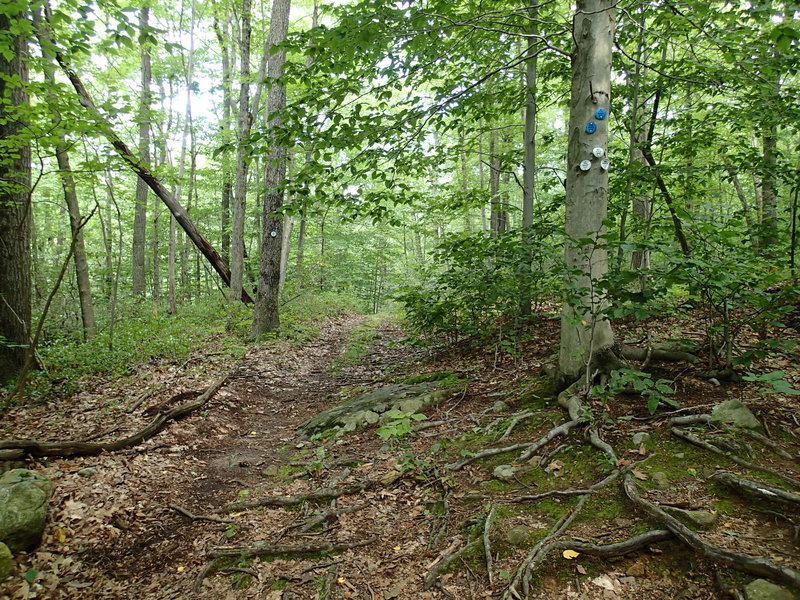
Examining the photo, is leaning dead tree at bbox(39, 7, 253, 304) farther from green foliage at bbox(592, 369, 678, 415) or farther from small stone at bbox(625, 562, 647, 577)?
small stone at bbox(625, 562, 647, 577)

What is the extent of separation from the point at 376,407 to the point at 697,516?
13.2 feet

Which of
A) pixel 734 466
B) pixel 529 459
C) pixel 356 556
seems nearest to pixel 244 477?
pixel 356 556

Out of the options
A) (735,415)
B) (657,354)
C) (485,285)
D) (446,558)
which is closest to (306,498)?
(446,558)

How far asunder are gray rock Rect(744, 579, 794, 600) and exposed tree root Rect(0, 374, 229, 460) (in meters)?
5.67

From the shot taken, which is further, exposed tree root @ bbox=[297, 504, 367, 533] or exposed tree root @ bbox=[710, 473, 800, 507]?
exposed tree root @ bbox=[297, 504, 367, 533]

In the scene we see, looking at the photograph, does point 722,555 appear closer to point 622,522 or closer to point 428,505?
point 622,522

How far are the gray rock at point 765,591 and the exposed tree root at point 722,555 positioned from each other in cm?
4

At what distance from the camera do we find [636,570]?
2301 millimetres

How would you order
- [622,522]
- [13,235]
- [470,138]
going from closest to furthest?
[622,522], [13,235], [470,138]

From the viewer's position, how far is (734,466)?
2.83 m

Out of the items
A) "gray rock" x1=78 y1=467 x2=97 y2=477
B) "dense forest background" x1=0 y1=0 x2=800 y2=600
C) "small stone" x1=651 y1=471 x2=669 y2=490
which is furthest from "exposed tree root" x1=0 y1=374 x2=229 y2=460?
"small stone" x1=651 y1=471 x2=669 y2=490

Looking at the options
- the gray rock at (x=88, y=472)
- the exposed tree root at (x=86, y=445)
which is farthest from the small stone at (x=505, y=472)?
the exposed tree root at (x=86, y=445)

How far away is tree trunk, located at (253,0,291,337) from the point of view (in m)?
10.1

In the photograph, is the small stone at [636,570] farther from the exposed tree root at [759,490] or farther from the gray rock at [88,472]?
the gray rock at [88,472]
